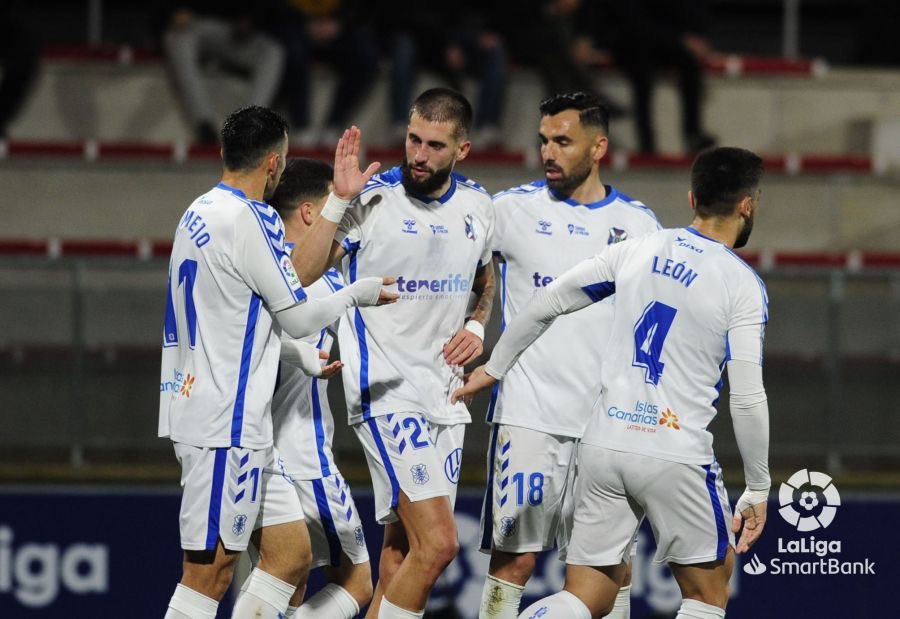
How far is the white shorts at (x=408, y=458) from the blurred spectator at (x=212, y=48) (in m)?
5.73

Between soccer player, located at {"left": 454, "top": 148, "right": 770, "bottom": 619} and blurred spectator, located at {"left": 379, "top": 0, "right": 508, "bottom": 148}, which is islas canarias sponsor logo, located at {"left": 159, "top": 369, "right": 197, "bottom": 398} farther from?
blurred spectator, located at {"left": 379, "top": 0, "right": 508, "bottom": 148}

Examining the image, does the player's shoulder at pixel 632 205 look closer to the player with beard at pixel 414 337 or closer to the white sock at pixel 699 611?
the player with beard at pixel 414 337

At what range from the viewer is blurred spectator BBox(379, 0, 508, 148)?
1055cm

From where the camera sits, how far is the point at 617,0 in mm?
10797

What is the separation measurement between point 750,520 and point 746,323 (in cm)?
69

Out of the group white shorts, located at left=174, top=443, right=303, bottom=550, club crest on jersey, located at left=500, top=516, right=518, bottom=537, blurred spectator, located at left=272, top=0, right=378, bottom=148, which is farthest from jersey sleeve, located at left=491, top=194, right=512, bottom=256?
blurred spectator, located at left=272, top=0, right=378, bottom=148

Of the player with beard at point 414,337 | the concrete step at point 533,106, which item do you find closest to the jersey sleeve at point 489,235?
the player with beard at point 414,337

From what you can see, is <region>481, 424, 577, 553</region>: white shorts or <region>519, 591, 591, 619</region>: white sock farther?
<region>481, 424, 577, 553</region>: white shorts

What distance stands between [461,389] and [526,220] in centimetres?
85

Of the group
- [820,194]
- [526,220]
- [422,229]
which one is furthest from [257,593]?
[820,194]

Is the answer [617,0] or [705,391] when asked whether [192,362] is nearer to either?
[705,391]

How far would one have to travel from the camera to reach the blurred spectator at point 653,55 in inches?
420

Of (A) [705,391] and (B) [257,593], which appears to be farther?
(B) [257,593]

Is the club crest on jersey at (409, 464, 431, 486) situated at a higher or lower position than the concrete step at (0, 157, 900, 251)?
lower
